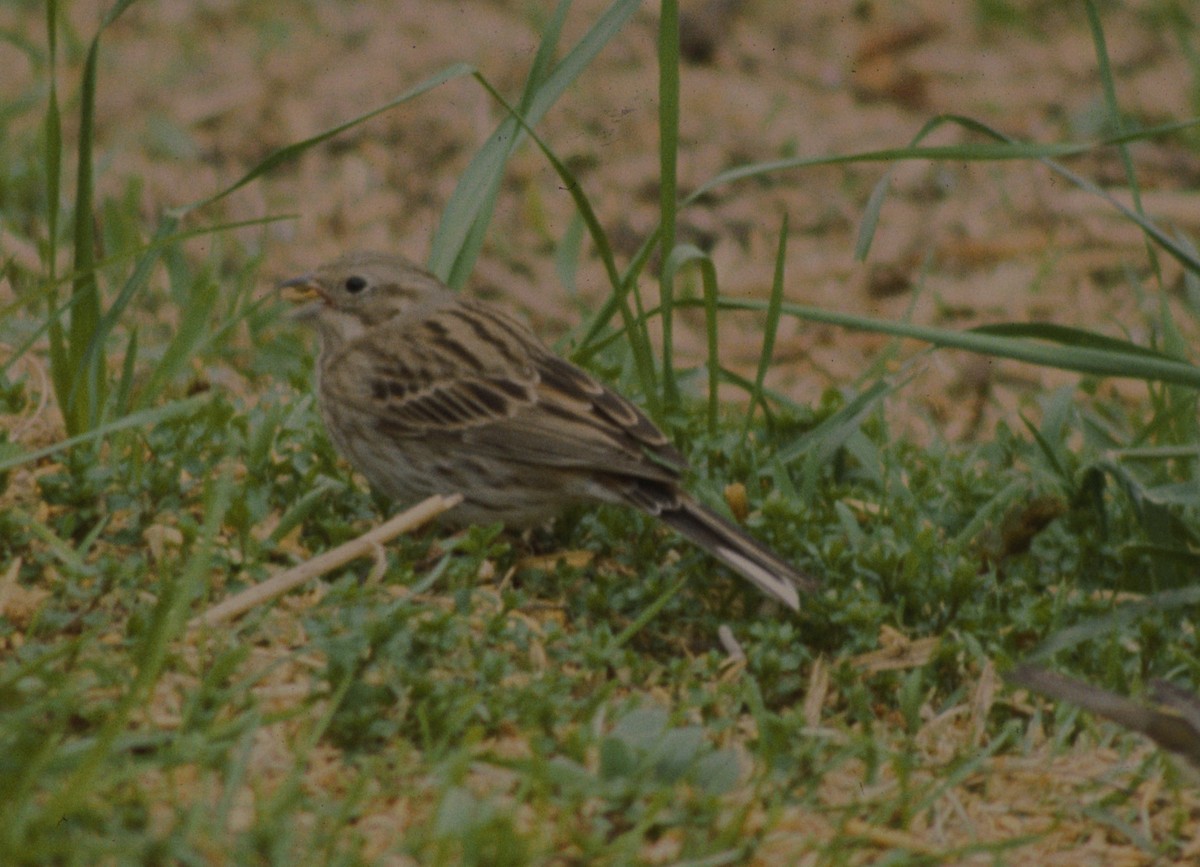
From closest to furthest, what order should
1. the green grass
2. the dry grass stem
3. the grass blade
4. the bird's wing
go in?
the green grass < the dry grass stem < the bird's wing < the grass blade

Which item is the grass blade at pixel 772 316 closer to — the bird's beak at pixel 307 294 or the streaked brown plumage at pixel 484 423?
the streaked brown plumage at pixel 484 423

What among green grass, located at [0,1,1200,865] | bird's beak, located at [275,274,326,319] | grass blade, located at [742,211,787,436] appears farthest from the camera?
bird's beak, located at [275,274,326,319]

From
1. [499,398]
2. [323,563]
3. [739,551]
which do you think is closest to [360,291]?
[499,398]

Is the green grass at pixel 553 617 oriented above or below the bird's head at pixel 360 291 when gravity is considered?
below

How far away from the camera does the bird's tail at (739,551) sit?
16.1ft

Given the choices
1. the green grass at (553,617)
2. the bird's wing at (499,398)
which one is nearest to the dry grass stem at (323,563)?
the green grass at (553,617)

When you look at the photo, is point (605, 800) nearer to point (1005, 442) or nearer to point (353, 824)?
point (353, 824)

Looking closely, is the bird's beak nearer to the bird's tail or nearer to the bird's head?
the bird's head

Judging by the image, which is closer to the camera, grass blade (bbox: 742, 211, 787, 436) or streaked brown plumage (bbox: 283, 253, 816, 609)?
streaked brown plumage (bbox: 283, 253, 816, 609)

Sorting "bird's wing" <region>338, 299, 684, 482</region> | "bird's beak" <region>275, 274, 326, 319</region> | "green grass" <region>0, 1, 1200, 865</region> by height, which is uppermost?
"bird's beak" <region>275, 274, 326, 319</region>

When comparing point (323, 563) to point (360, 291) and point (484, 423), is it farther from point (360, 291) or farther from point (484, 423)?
point (360, 291)

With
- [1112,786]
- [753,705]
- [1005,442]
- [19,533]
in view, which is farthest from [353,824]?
[1005,442]

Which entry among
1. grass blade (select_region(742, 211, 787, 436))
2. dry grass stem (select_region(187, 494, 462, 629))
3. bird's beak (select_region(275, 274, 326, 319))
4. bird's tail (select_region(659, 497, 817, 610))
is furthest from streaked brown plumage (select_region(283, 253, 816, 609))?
grass blade (select_region(742, 211, 787, 436))

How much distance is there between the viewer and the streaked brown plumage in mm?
5246
